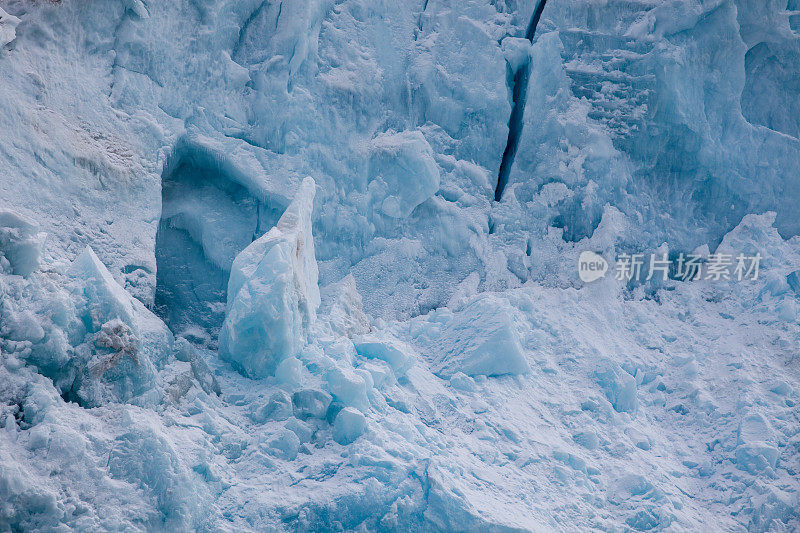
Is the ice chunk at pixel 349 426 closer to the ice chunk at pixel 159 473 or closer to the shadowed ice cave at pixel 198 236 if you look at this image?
the ice chunk at pixel 159 473

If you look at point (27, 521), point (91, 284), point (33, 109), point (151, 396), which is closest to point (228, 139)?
point (33, 109)

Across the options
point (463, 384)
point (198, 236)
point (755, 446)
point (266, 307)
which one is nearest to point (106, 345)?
point (266, 307)

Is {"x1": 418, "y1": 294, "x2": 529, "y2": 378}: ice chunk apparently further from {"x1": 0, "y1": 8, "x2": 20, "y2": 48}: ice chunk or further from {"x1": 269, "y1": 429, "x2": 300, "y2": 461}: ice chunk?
{"x1": 0, "y1": 8, "x2": 20, "y2": 48}: ice chunk

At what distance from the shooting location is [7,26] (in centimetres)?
367

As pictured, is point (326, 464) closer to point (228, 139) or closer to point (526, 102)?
point (228, 139)

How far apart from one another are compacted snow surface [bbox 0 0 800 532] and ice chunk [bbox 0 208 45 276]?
0.03 ft

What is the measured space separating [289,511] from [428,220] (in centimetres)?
238

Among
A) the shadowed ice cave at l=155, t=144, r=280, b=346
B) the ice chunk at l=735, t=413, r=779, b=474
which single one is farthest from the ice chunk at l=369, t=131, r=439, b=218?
the ice chunk at l=735, t=413, r=779, b=474

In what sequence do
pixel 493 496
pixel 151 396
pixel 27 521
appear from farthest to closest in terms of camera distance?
pixel 493 496 < pixel 151 396 < pixel 27 521

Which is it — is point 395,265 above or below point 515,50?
below

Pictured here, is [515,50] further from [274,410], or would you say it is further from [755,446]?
[274,410]

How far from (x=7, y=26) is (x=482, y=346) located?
9.55 ft

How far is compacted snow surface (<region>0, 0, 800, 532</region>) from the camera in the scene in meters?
3.20

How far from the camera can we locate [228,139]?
14.7ft
